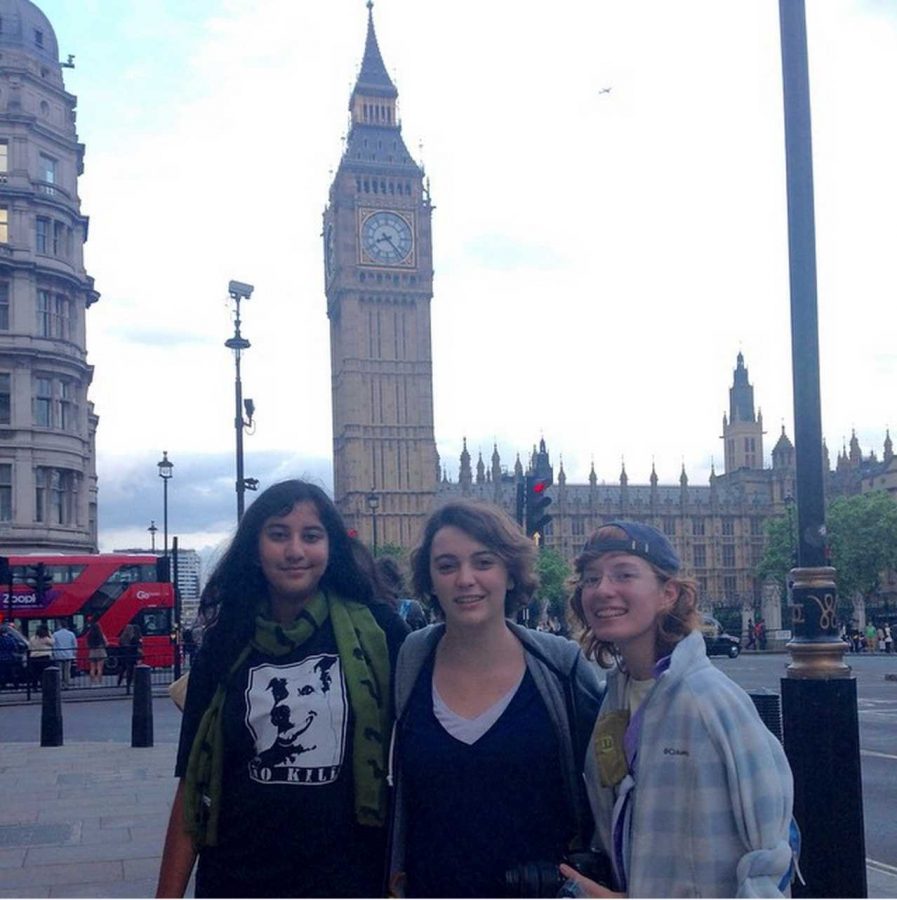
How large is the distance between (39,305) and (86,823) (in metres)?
36.2

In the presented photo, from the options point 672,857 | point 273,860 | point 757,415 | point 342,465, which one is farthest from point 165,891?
point 757,415

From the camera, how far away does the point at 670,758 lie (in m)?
2.71

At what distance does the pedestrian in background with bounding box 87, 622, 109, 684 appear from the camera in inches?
1043

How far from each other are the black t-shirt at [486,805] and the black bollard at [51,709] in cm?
1239

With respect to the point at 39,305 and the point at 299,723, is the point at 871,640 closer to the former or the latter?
the point at 39,305

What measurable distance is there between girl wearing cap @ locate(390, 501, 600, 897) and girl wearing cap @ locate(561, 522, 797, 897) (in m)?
0.13

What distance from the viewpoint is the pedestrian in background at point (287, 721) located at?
313 centimetres

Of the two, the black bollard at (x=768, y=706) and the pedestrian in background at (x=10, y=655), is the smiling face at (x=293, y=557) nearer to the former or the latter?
the black bollard at (x=768, y=706)

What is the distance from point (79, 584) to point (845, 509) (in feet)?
175

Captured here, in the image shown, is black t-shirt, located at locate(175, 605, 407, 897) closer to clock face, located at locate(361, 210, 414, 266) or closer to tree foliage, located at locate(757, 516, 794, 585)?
tree foliage, located at locate(757, 516, 794, 585)

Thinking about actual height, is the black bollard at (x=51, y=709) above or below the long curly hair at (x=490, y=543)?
below

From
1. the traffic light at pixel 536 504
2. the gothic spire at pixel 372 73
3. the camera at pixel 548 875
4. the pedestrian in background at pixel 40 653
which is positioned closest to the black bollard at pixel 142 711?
the traffic light at pixel 536 504

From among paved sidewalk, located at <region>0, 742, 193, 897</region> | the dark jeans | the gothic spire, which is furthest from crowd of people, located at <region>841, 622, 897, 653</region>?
the gothic spire

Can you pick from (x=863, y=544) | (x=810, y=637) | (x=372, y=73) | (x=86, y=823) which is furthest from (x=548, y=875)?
(x=372, y=73)
